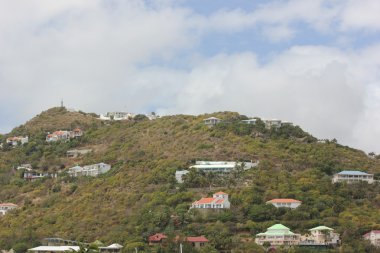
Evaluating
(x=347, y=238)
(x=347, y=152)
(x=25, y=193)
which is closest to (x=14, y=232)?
(x=25, y=193)

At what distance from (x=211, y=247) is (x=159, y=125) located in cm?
4372

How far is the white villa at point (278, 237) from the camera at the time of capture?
57.7 m

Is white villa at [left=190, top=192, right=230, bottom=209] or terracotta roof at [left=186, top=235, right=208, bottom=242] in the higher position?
white villa at [left=190, top=192, right=230, bottom=209]

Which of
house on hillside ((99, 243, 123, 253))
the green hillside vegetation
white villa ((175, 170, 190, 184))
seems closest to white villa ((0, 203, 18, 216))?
the green hillside vegetation

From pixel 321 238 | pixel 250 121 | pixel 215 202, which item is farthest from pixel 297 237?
pixel 250 121

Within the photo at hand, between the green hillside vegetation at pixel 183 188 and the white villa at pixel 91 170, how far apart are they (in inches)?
65.3

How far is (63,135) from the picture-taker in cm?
10494

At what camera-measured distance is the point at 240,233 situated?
60.5 meters

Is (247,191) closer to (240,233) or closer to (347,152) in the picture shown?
(240,233)

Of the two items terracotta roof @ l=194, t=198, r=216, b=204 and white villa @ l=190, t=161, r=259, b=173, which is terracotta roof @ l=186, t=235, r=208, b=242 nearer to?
Result: terracotta roof @ l=194, t=198, r=216, b=204

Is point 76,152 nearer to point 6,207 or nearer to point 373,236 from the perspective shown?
point 6,207

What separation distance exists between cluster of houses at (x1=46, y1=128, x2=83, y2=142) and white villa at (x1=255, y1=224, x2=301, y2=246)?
50.7 meters

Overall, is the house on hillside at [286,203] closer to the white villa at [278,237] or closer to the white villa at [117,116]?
the white villa at [278,237]

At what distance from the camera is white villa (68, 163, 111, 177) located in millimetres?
85188
